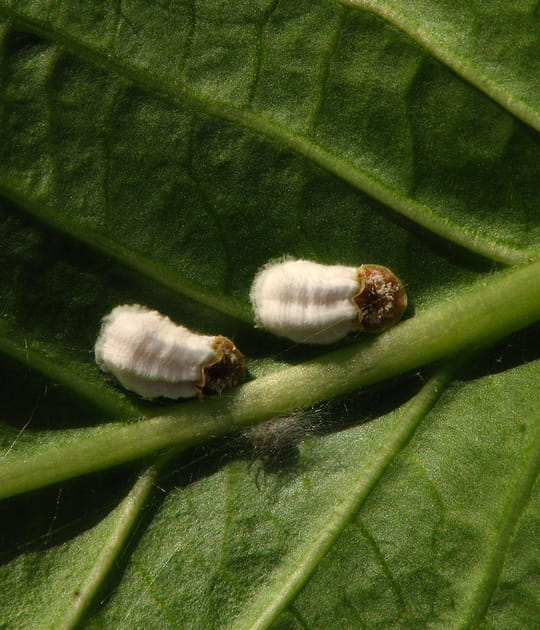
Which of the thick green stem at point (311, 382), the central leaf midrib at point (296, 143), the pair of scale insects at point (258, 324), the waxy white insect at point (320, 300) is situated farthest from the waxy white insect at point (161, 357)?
the central leaf midrib at point (296, 143)

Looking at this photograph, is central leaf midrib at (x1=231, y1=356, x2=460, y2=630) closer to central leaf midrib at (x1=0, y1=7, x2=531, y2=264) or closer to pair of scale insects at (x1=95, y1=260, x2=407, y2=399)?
pair of scale insects at (x1=95, y1=260, x2=407, y2=399)

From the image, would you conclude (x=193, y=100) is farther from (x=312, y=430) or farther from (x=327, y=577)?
(x=327, y=577)

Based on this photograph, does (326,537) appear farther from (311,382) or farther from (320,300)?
(320,300)

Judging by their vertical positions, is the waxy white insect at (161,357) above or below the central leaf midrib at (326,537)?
above

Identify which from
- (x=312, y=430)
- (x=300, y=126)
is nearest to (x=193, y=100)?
(x=300, y=126)

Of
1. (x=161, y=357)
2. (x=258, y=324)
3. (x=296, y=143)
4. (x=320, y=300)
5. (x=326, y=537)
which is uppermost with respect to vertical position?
(x=296, y=143)

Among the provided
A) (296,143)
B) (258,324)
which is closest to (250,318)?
(258,324)

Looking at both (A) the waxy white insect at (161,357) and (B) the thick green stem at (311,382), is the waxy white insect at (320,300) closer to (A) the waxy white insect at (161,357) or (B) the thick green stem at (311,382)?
(B) the thick green stem at (311,382)
